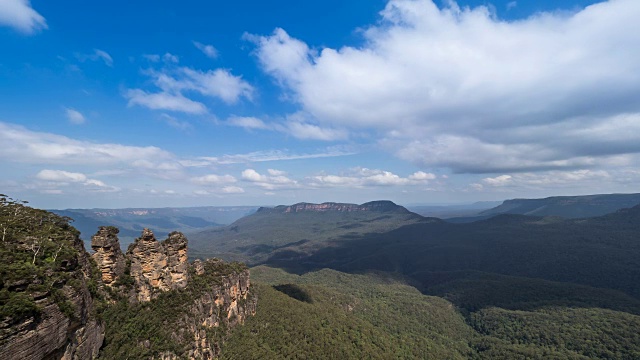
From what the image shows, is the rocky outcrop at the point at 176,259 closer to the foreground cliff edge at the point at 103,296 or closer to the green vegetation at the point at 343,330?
the foreground cliff edge at the point at 103,296

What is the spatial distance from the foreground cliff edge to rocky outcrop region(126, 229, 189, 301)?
0.47 feet

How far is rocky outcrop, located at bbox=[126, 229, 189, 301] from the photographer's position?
43.8 meters

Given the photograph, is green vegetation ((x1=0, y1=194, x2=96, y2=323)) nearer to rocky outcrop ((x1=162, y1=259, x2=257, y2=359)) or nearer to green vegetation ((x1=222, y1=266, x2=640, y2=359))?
rocky outcrop ((x1=162, y1=259, x2=257, y2=359))

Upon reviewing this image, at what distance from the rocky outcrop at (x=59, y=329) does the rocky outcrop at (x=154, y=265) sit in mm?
14301

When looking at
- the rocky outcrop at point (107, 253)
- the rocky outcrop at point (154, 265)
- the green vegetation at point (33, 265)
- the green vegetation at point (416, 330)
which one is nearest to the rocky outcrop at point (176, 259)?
the rocky outcrop at point (154, 265)

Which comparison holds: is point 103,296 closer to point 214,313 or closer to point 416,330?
point 214,313

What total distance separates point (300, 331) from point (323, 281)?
131 metres

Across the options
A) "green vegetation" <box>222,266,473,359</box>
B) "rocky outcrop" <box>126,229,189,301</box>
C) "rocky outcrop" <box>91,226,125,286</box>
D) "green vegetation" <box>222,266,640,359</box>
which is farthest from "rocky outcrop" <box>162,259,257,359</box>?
"rocky outcrop" <box>91,226,125,286</box>

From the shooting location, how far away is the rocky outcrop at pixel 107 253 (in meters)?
38.5

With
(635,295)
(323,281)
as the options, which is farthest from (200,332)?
(635,295)

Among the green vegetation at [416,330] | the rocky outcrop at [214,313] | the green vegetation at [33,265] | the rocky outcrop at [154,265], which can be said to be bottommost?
the green vegetation at [416,330]

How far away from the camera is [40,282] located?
20797 millimetres

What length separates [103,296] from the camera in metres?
36.8

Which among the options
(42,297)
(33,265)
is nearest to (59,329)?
(42,297)
